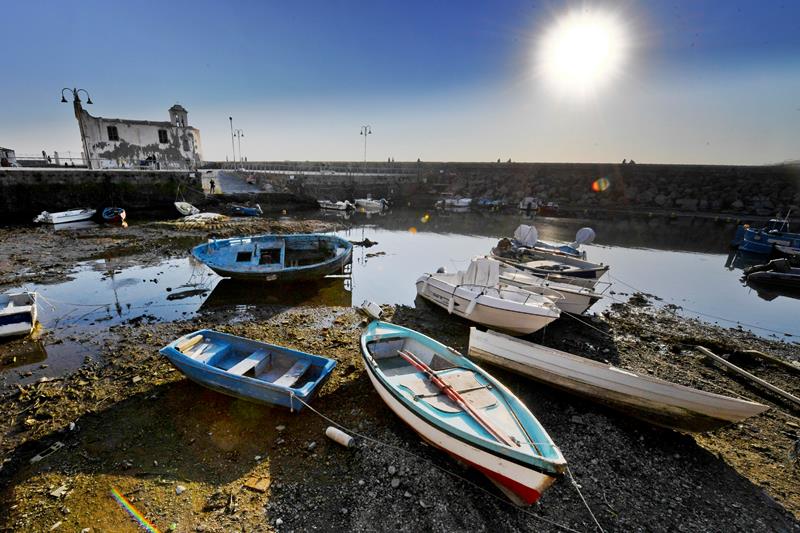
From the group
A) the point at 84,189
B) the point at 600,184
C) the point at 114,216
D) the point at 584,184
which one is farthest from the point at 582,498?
the point at 584,184

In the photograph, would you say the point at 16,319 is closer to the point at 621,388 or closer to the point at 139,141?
the point at 621,388

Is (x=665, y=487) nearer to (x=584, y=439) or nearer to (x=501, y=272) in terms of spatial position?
(x=584, y=439)

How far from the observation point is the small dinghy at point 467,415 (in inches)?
177

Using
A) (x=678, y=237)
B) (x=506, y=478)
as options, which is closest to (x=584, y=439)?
(x=506, y=478)

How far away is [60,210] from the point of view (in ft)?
94.1

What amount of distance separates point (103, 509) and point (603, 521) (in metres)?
7.11

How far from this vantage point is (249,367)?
6.89 meters

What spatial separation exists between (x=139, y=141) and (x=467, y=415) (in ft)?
162

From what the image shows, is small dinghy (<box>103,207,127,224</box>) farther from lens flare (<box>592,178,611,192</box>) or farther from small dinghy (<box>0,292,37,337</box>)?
lens flare (<box>592,178,611,192</box>)

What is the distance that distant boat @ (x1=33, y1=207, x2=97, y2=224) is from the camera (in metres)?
24.4

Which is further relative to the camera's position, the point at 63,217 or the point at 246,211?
the point at 246,211

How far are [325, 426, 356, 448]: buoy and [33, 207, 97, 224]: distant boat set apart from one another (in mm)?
30990

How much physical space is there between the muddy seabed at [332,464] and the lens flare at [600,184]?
4826cm

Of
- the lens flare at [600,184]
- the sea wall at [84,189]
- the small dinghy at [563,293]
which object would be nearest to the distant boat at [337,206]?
the sea wall at [84,189]
